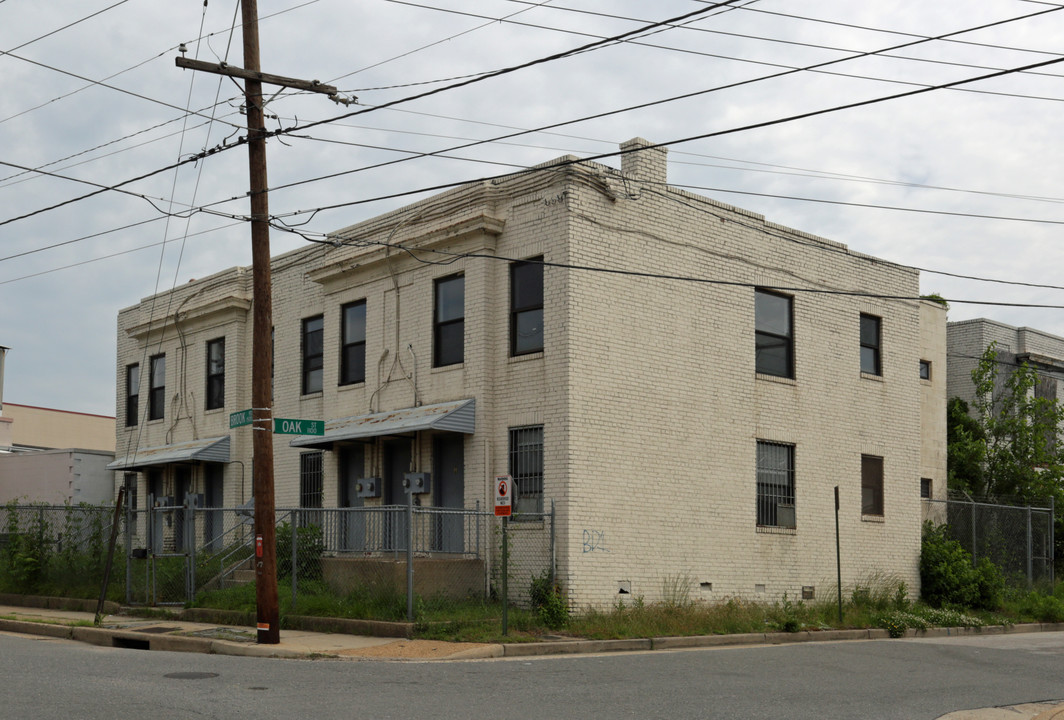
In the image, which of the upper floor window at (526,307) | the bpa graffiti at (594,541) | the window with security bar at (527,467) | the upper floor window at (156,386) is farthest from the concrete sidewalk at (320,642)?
the upper floor window at (156,386)

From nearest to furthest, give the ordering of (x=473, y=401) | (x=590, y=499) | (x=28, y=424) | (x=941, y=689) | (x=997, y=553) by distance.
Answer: (x=941, y=689) → (x=590, y=499) → (x=473, y=401) → (x=997, y=553) → (x=28, y=424)

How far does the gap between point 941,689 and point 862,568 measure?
10796 millimetres

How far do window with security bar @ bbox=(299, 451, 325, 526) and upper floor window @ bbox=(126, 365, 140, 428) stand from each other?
838 cm

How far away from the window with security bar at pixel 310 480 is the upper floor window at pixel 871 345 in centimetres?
1188

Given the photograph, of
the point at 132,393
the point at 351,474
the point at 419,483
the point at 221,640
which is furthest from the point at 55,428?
the point at 221,640

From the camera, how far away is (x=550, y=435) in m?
19.4

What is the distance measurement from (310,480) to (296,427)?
8061 millimetres

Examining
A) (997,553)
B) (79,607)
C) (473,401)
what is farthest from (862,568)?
(79,607)

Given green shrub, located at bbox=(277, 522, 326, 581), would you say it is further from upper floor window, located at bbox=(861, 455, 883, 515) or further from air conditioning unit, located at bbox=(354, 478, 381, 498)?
upper floor window, located at bbox=(861, 455, 883, 515)

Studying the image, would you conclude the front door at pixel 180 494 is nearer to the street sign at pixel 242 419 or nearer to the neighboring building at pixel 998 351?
the street sign at pixel 242 419

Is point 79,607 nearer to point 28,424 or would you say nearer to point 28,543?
point 28,543

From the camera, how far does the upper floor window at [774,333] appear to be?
899 inches

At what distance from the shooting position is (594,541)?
19203mm

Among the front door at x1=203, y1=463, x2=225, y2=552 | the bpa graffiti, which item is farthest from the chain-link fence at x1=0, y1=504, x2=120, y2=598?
the bpa graffiti
